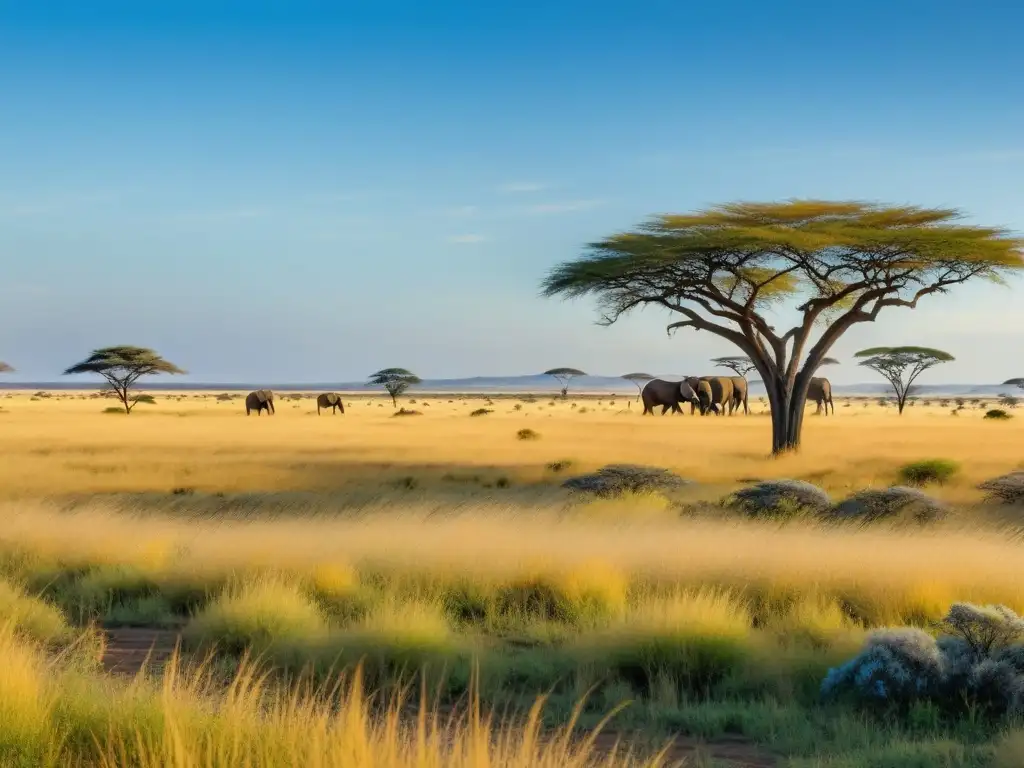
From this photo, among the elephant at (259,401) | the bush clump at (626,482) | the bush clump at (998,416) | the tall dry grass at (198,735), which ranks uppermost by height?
the elephant at (259,401)

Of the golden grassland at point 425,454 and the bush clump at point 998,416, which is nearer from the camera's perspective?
the golden grassland at point 425,454

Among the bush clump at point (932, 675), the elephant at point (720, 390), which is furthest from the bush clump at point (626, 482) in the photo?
the elephant at point (720, 390)

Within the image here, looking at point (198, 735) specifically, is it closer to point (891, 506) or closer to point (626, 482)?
point (891, 506)

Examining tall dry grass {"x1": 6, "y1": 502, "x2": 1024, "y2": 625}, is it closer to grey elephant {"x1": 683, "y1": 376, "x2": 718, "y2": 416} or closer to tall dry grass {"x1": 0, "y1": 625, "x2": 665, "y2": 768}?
tall dry grass {"x1": 0, "y1": 625, "x2": 665, "y2": 768}

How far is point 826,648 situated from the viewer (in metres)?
9.41

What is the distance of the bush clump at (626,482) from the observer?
875 inches

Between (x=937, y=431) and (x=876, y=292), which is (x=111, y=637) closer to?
(x=876, y=292)

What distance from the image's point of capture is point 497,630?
10641 mm

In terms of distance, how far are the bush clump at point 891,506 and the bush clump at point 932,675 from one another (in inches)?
389

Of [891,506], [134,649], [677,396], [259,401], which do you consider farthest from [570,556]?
[259,401]

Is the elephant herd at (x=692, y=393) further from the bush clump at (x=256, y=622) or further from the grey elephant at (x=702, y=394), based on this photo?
the bush clump at (x=256, y=622)

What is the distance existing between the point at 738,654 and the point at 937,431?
47117 millimetres

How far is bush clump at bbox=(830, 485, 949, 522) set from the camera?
59.8 feet

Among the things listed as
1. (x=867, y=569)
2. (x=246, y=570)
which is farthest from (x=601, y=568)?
(x=246, y=570)
